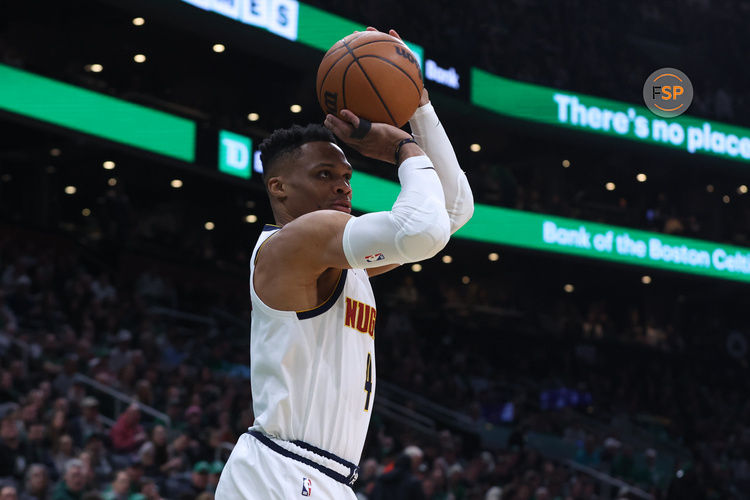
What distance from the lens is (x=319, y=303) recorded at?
320 centimetres

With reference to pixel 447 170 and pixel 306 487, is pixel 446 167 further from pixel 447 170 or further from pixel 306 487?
pixel 306 487

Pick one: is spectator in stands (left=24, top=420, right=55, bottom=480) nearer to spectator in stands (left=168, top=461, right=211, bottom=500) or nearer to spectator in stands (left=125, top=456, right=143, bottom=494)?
spectator in stands (left=125, top=456, right=143, bottom=494)

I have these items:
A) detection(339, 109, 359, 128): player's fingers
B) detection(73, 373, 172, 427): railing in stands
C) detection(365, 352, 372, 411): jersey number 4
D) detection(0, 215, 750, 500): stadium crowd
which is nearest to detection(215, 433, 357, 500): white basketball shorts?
detection(365, 352, 372, 411): jersey number 4

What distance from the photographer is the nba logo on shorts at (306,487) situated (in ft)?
10.1

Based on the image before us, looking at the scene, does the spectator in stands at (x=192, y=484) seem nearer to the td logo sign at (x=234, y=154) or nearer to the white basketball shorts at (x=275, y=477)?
the white basketball shorts at (x=275, y=477)

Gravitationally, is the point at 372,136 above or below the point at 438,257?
below

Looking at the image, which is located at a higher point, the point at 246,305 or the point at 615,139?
the point at 615,139

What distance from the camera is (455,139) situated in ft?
77.2

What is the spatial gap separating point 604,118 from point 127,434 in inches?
563

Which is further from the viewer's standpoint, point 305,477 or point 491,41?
point 491,41

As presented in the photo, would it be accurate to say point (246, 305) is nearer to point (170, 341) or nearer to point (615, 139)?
point (170, 341)

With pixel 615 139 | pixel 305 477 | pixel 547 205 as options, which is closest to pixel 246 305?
pixel 547 205

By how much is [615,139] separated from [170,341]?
37.4 feet
